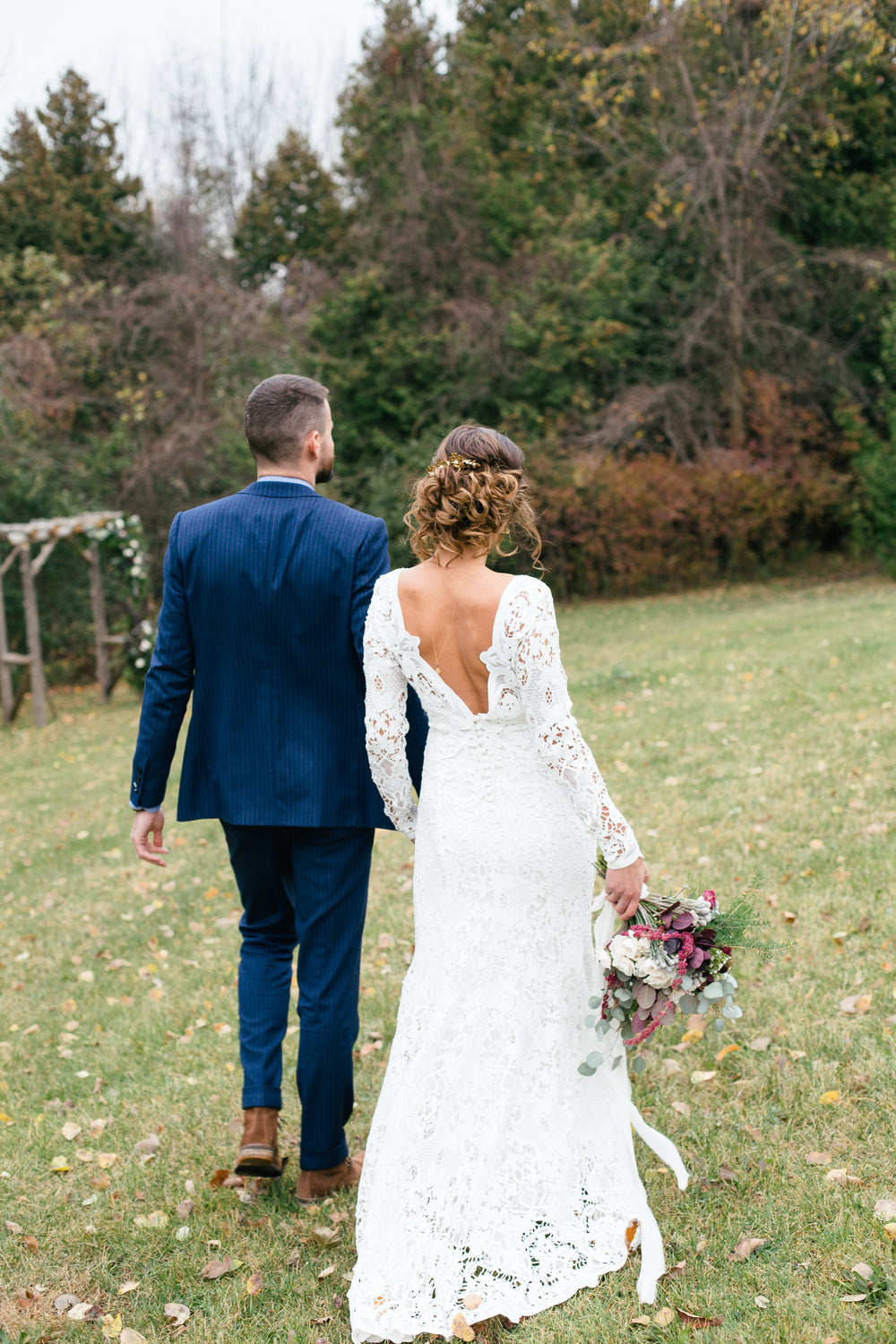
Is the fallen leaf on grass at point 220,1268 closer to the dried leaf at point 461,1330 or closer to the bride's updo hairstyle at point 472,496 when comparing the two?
the dried leaf at point 461,1330

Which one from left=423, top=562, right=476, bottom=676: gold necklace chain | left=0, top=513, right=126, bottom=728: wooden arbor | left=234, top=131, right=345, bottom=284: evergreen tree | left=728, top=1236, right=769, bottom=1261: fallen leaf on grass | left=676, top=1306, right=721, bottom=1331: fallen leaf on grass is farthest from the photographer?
left=234, top=131, right=345, bottom=284: evergreen tree

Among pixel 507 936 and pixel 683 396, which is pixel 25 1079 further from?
pixel 683 396

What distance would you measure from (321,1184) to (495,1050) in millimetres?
810

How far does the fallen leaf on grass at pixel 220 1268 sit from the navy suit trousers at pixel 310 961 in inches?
11.5

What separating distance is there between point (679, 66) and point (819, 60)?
234cm

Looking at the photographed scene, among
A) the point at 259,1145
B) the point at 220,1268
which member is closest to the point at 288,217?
the point at 259,1145

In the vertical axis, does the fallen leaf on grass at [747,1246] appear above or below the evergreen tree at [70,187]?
below

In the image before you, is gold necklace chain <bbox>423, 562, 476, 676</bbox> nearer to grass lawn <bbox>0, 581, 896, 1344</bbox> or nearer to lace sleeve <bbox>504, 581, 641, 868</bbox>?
lace sleeve <bbox>504, 581, 641, 868</bbox>

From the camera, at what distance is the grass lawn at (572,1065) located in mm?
2592

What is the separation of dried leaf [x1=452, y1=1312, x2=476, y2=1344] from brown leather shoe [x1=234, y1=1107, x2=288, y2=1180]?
2.59 feet

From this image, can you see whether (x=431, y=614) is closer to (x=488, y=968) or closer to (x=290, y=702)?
(x=290, y=702)

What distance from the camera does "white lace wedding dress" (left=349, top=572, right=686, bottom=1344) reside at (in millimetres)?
2477

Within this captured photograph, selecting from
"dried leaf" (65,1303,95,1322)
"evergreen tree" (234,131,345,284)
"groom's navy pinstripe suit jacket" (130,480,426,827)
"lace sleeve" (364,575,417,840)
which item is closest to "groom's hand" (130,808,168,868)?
"groom's navy pinstripe suit jacket" (130,480,426,827)

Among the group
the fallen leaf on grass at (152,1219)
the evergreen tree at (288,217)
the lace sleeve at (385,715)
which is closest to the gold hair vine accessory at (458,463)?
the lace sleeve at (385,715)
